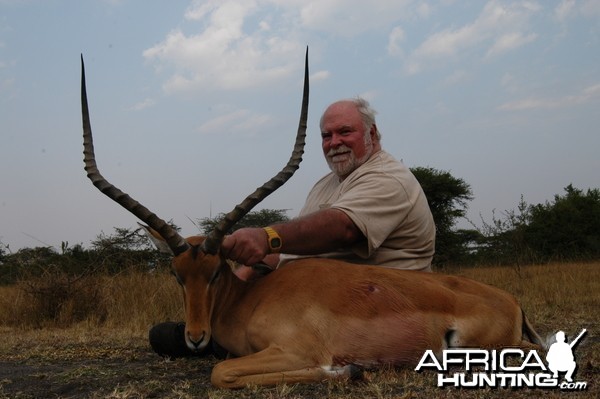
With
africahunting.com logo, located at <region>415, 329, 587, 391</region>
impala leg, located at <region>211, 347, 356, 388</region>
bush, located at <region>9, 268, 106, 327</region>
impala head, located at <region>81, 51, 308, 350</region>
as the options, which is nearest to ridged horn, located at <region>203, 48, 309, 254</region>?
impala head, located at <region>81, 51, 308, 350</region>

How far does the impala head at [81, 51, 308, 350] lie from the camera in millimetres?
4285

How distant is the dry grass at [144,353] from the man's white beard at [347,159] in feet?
5.89

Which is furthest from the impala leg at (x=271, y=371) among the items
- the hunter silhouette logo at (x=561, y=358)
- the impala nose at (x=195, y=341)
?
the hunter silhouette logo at (x=561, y=358)

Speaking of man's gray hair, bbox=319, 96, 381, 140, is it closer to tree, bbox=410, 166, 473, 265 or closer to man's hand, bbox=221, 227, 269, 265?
man's hand, bbox=221, 227, 269, 265

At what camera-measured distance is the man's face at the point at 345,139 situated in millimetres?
5746

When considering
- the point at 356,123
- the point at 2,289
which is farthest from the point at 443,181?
the point at 356,123

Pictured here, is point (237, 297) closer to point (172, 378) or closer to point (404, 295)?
point (172, 378)

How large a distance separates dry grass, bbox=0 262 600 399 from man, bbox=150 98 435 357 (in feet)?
2.48

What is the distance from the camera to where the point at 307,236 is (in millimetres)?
4867

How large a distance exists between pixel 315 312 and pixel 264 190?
0.93 meters

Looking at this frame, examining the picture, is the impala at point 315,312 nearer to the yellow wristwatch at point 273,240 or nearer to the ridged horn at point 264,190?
the ridged horn at point 264,190

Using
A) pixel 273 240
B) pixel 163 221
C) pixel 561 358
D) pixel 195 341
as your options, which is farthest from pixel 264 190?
pixel 561 358

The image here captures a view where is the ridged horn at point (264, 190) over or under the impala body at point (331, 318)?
over

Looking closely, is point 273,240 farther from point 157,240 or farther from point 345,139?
point 345,139
